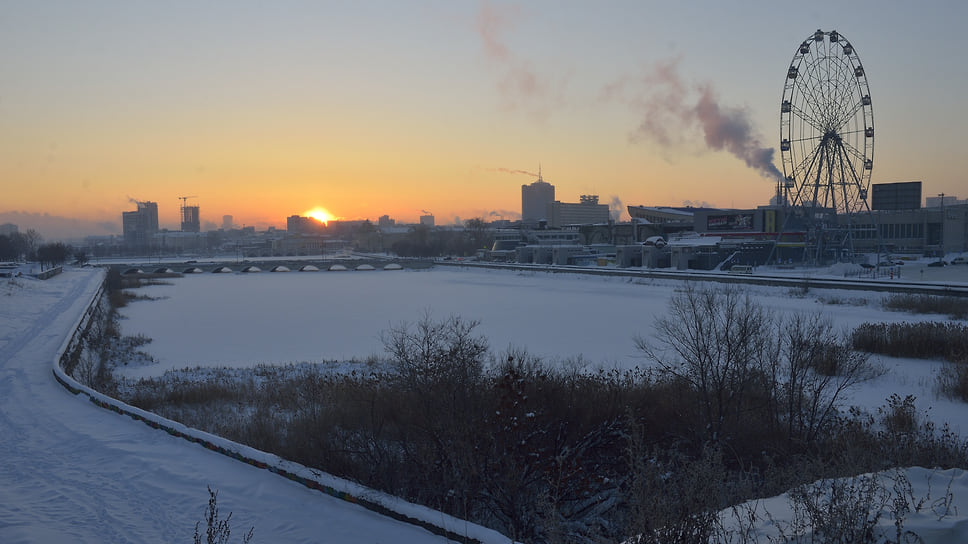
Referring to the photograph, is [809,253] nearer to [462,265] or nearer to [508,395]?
[462,265]

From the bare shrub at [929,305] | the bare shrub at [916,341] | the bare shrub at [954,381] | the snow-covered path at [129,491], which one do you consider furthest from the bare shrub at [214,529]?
the bare shrub at [929,305]

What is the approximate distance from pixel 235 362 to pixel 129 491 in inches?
610

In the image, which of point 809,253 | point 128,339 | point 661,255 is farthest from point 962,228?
point 128,339

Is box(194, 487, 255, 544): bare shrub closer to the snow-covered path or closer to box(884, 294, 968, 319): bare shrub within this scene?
the snow-covered path

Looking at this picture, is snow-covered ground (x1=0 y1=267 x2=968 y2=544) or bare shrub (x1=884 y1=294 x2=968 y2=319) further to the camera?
bare shrub (x1=884 y1=294 x2=968 y2=319)

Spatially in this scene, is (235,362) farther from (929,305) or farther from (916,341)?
(929,305)

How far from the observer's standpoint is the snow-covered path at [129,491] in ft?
24.6

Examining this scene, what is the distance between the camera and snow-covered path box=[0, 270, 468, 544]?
7.50 m

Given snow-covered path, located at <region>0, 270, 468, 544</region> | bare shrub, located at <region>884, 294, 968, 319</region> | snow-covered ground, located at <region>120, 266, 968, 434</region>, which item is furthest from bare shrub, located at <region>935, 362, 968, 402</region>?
bare shrub, located at <region>884, 294, 968, 319</region>

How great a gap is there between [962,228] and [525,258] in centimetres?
5305

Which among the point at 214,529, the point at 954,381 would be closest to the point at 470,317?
the point at 954,381

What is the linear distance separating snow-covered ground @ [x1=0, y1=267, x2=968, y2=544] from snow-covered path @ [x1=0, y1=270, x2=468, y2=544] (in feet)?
0.08

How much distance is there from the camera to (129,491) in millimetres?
8648

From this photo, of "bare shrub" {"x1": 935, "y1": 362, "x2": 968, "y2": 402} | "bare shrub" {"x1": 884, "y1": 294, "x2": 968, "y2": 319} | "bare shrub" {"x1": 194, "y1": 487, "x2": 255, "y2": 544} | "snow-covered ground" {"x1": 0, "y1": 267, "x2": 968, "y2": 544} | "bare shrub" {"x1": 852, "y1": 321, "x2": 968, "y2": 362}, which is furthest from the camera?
"bare shrub" {"x1": 884, "y1": 294, "x2": 968, "y2": 319}
